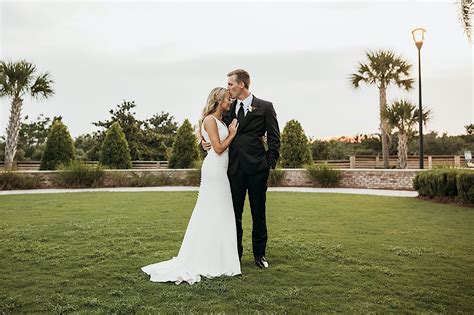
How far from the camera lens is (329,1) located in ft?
48.8

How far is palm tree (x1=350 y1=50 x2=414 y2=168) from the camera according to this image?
81.8 feet

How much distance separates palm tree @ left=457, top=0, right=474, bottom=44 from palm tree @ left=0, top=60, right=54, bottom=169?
19.8m

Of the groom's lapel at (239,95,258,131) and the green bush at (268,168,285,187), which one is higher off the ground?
the groom's lapel at (239,95,258,131)

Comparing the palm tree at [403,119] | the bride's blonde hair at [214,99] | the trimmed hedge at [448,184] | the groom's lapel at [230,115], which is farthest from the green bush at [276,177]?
the bride's blonde hair at [214,99]

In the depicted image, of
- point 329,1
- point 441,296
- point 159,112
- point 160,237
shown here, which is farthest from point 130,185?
point 159,112

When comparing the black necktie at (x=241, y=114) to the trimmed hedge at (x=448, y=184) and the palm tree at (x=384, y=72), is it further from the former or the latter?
the palm tree at (x=384, y=72)

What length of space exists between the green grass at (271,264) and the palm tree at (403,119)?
13221 mm

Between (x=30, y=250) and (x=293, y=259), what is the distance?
3.46 metres

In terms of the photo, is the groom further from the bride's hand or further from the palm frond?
the palm frond

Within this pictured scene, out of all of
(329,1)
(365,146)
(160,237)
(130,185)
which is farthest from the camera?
(365,146)

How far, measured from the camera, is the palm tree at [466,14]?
959 cm

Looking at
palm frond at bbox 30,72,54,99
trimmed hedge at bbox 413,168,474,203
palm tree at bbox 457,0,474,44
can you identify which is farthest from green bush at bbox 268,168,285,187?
palm frond at bbox 30,72,54,99

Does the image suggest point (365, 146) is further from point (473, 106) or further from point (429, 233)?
point (429, 233)

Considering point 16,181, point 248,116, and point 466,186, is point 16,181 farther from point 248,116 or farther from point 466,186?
point 466,186
